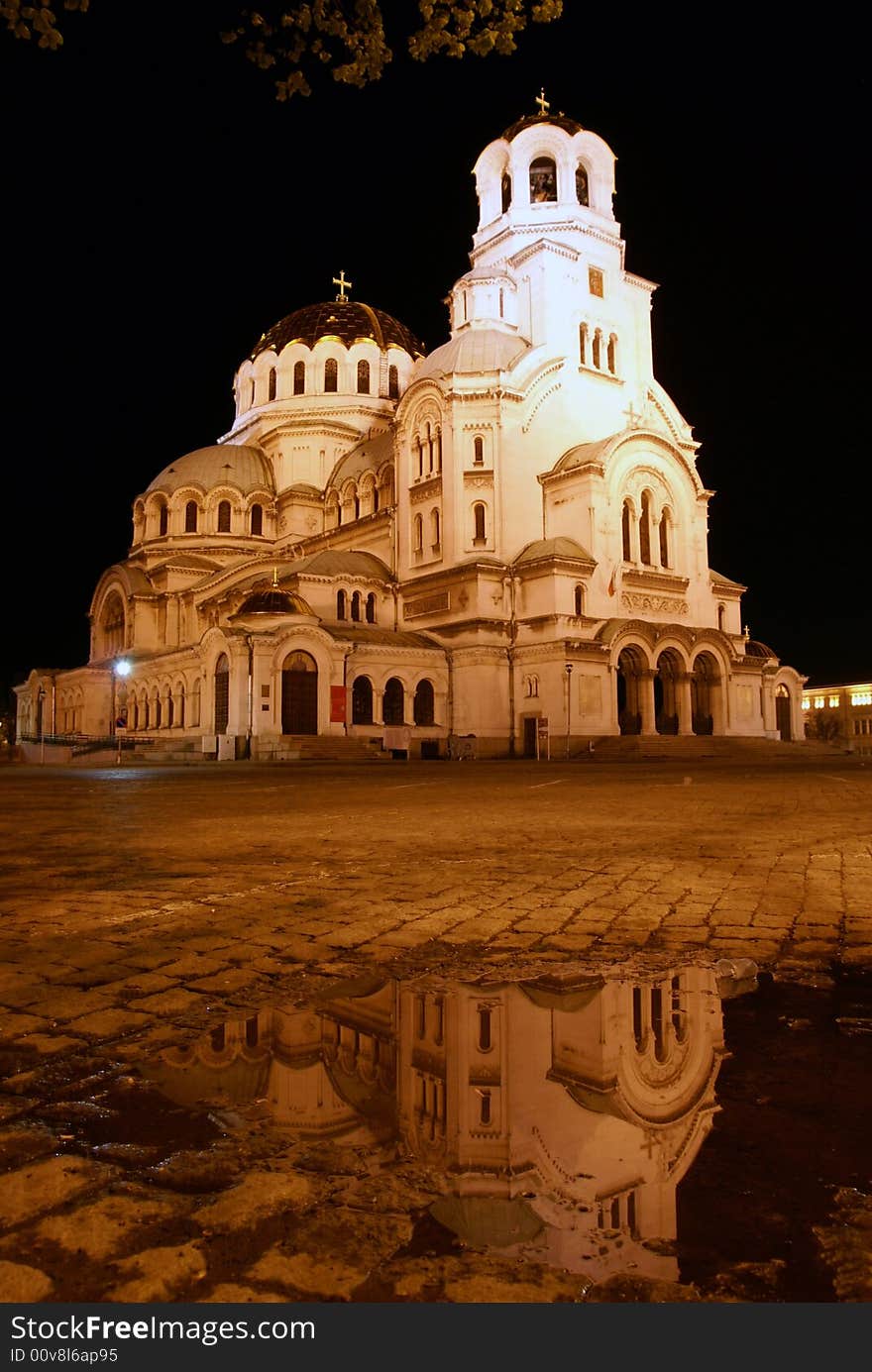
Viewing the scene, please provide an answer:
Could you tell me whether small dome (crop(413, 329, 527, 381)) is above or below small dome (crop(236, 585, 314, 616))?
above

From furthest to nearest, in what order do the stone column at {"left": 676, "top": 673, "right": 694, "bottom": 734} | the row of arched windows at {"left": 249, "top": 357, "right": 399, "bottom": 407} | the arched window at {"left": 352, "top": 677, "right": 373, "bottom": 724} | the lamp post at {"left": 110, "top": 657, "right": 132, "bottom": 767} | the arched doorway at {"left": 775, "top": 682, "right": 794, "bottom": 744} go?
1. the row of arched windows at {"left": 249, "top": 357, "right": 399, "bottom": 407}
2. the arched doorway at {"left": 775, "top": 682, "right": 794, "bottom": 744}
3. the lamp post at {"left": 110, "top": 657, "right": 132, "bottom": 767}
4. the stone column at {"left": 676, "top": 673, "right": 694, "bottom": 734}
5. the arched window at {"left": 352, "top": 677, "right": 373, "bottom": 724}

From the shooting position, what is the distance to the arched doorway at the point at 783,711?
50750mm

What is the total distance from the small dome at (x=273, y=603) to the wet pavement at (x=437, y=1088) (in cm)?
3397

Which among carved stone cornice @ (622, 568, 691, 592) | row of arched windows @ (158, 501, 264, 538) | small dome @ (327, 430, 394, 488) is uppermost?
small dome @ (327, 430, 394, 488)

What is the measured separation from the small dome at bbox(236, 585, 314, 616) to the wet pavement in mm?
33968

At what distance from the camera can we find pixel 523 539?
42.9 m

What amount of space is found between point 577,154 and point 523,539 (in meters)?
21.3

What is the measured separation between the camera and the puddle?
5.53ft

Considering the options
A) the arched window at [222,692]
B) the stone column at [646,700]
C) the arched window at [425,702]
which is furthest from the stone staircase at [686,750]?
the arched window at [222,692]

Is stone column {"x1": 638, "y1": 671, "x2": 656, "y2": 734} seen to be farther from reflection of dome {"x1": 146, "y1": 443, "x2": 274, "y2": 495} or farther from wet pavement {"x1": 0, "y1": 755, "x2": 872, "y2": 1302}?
wet pavement {"x1": 0, "y1": 755, "x2": 872, "y2": 1302}

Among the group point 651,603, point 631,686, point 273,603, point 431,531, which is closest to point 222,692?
point 273,603

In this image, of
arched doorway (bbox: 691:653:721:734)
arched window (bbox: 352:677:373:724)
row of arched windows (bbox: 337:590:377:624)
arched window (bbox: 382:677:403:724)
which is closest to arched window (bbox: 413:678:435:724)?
arched window (bbox: 382:677:403:724)

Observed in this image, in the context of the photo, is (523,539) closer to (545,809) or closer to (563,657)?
(563,657)

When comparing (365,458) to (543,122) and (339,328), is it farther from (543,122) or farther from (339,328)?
(543,122)
